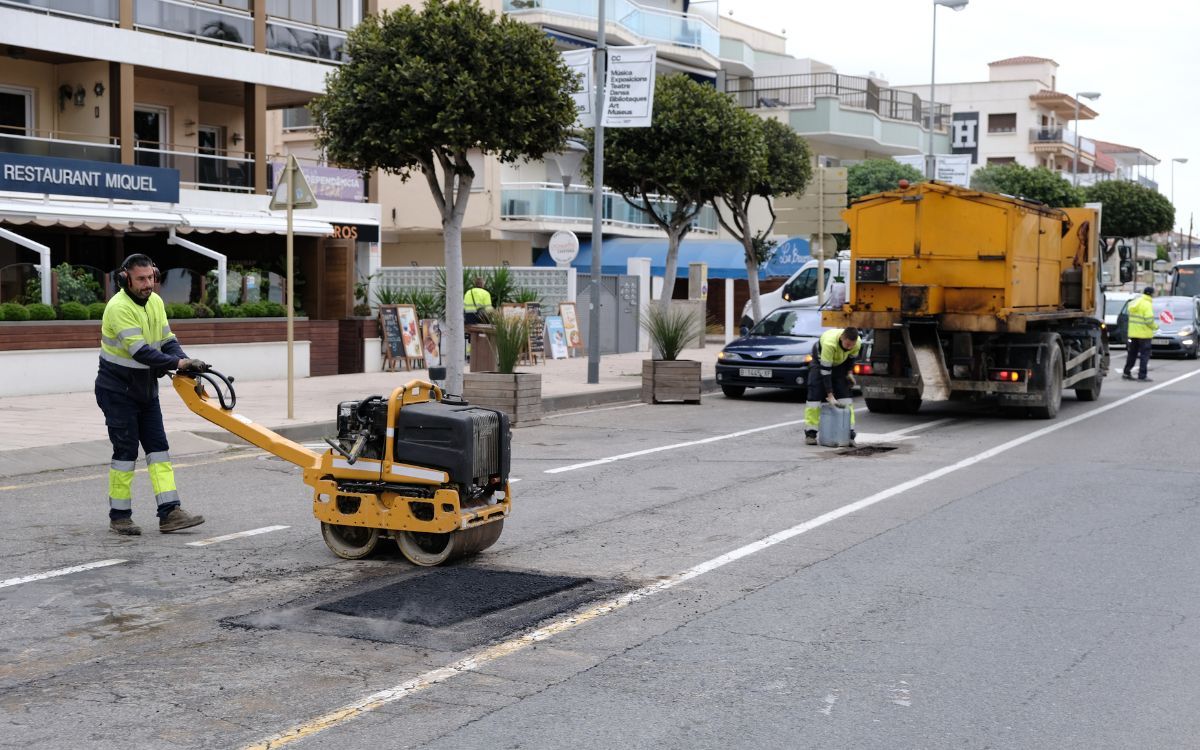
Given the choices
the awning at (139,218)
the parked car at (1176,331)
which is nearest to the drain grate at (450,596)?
the awning at (139,218)

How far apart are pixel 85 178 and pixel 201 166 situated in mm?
4323

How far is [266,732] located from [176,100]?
2346 centimetres

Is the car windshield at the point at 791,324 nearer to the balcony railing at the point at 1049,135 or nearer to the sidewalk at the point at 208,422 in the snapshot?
the sidewalk at the point at 208,422

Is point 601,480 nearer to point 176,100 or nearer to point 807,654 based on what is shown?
point 807,654

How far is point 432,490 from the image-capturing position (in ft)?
25.2

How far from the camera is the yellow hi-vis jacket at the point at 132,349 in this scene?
8.68m

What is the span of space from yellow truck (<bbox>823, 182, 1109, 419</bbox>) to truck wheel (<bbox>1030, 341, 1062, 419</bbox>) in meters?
0.02

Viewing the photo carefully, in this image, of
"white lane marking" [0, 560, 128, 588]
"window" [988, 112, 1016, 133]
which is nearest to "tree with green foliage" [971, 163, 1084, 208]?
"window" [988, 112, 1016, 133]

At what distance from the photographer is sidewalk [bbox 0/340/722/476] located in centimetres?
1265

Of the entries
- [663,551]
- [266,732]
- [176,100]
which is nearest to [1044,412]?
[663,551]

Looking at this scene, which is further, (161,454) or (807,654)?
(161,454)

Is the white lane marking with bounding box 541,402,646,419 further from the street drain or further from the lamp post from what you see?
the lamp post

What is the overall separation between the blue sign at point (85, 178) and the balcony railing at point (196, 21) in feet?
11.7

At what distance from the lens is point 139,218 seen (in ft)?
67.6
